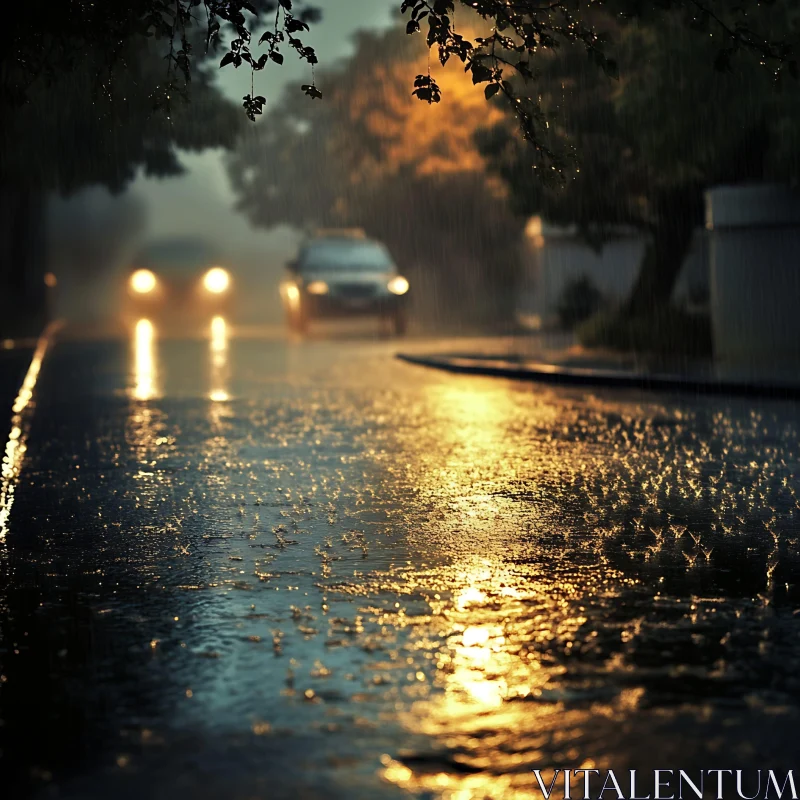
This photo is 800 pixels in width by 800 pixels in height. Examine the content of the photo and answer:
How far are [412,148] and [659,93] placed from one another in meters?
22.4

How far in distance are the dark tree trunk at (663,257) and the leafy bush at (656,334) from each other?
39.2 inches

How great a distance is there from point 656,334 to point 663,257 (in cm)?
315

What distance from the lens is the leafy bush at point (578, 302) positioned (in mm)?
37750

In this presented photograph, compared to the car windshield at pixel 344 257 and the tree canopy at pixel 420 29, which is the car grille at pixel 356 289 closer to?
the car windshield at pixel 344 257

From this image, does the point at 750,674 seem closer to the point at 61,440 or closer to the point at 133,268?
the point at 61,440

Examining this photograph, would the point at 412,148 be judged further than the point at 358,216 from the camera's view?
No

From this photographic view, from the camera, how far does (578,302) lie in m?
38.7

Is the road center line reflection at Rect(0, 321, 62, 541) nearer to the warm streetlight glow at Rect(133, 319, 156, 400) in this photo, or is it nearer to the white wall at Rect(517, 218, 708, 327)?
the warm streetlight glow at Rect(133, 319, 156, 400)

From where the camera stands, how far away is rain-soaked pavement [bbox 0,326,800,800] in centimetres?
534

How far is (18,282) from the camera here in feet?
144

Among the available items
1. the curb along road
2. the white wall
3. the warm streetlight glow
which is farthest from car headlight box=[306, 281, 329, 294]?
the curb along road

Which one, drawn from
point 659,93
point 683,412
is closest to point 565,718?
point 683,412

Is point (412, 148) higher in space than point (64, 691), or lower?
higher

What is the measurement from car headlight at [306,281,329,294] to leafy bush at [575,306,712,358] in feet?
29.6
